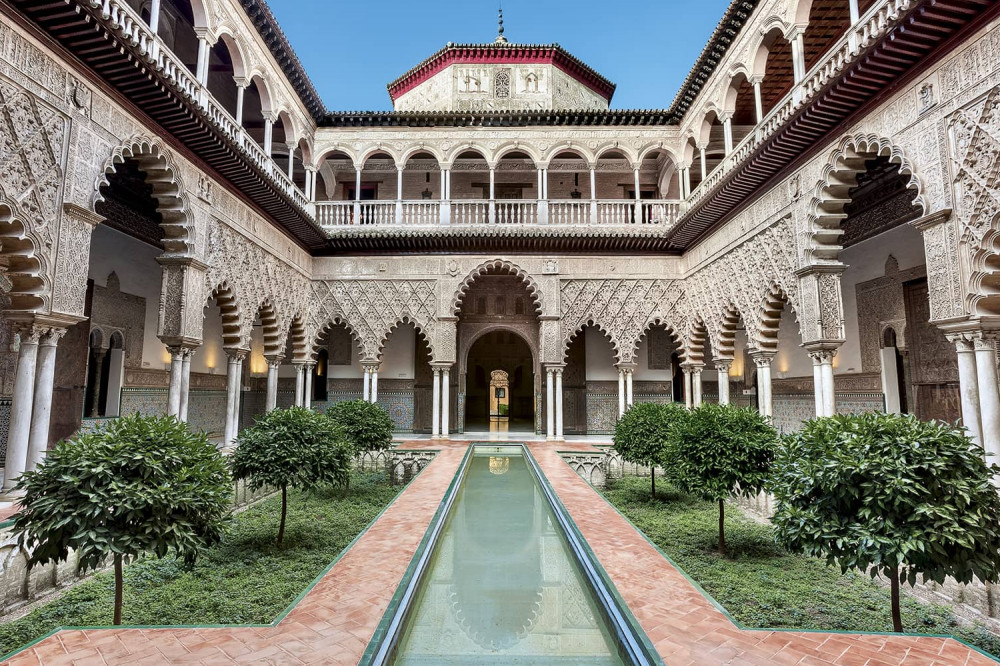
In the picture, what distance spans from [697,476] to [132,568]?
510cm

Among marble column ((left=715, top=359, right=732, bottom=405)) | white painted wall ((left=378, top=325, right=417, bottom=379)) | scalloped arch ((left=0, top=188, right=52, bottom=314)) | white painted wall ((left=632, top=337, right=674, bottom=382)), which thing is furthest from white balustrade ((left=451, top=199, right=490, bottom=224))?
scalloped arch ((left=0, top=188, right=52, bottom=314))

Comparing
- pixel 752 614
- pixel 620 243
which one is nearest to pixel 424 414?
pixel 620 243

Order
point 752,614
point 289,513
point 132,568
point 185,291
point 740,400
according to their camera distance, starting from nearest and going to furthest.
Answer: point 752,614 < point 132,568 < point 289,513 < point 185,291 < point 740,400

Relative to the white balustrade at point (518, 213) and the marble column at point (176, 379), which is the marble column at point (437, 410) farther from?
the marble column at point (176, 379)

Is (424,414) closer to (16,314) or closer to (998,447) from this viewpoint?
(16,314)

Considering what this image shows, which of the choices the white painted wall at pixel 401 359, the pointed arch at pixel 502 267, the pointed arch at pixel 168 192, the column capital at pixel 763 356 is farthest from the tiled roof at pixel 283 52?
the column capital at pixel 763 356

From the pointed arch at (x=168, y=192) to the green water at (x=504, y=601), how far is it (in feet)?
17.1

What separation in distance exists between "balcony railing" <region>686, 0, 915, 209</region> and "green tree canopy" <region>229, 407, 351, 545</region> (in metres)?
6.56

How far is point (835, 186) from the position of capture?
21.4 feet

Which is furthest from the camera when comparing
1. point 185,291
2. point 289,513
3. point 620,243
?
point 620,243

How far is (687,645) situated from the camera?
2.65 metres

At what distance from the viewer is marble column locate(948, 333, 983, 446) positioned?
15.3ft

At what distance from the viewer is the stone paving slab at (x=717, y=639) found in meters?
2.45

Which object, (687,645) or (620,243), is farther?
(620,243)
